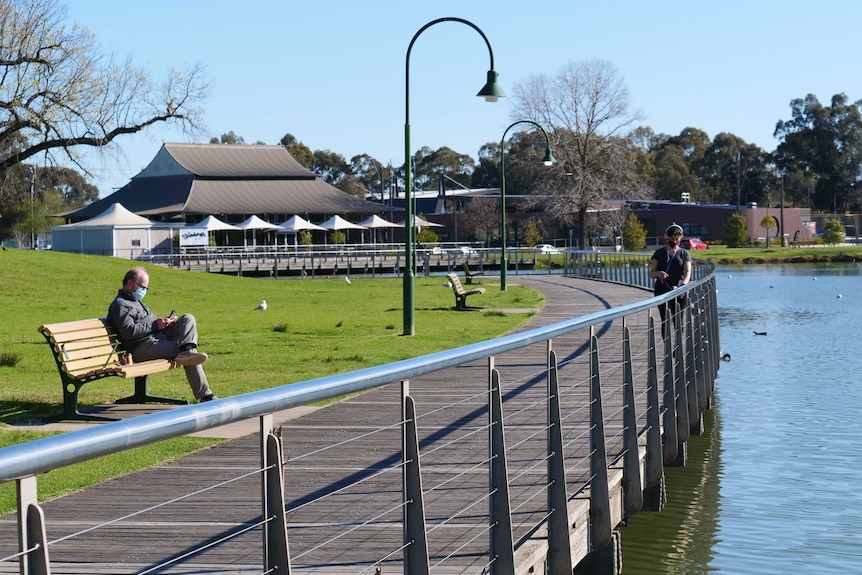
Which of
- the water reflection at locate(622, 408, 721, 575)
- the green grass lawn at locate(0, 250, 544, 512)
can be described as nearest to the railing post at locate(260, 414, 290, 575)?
the green grass lawn at locate(0, 250, 544, 512)

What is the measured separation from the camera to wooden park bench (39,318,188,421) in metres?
11.0

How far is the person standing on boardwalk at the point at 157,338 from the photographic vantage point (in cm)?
1179

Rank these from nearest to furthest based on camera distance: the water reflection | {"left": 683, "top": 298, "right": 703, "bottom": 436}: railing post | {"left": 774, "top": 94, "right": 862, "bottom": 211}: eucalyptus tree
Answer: the water reflection
{"left": 683, "top": 298, "right": 703, "bottom": 436}: railing post
{"left": 774, "top": 94, "right": 862, "bottom": 211}: eucalyptus tree

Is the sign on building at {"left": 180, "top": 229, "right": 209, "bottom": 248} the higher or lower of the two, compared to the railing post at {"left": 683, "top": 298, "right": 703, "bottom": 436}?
higher

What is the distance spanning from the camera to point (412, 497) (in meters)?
4.51

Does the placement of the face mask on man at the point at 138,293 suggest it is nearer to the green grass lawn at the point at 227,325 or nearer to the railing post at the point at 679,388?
the green grass lawn at the point at 227,325

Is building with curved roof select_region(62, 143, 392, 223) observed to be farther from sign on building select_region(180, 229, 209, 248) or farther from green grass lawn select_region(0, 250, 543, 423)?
green grass lawn select_region(0, 250, 543, 423)

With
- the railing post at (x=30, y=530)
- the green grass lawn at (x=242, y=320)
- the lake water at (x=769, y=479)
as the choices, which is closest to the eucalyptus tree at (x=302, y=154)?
the green grass lawn at (x=242, y=320)

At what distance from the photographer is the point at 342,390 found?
3.75 meters

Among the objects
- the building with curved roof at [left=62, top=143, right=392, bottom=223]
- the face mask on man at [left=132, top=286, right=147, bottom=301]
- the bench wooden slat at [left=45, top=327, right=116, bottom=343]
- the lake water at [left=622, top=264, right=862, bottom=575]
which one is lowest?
the lake water at [left=622, top=264, right=862, bottom=575]

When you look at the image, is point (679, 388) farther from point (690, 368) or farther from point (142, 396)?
point (142, 396)

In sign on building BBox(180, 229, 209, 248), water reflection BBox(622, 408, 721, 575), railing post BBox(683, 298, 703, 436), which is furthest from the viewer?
sign on building BBox(180, 229, 209, 248)

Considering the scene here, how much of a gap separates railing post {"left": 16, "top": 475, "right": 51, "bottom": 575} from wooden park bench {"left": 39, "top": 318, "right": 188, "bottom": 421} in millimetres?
8659

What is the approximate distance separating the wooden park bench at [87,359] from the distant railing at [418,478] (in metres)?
1.88
